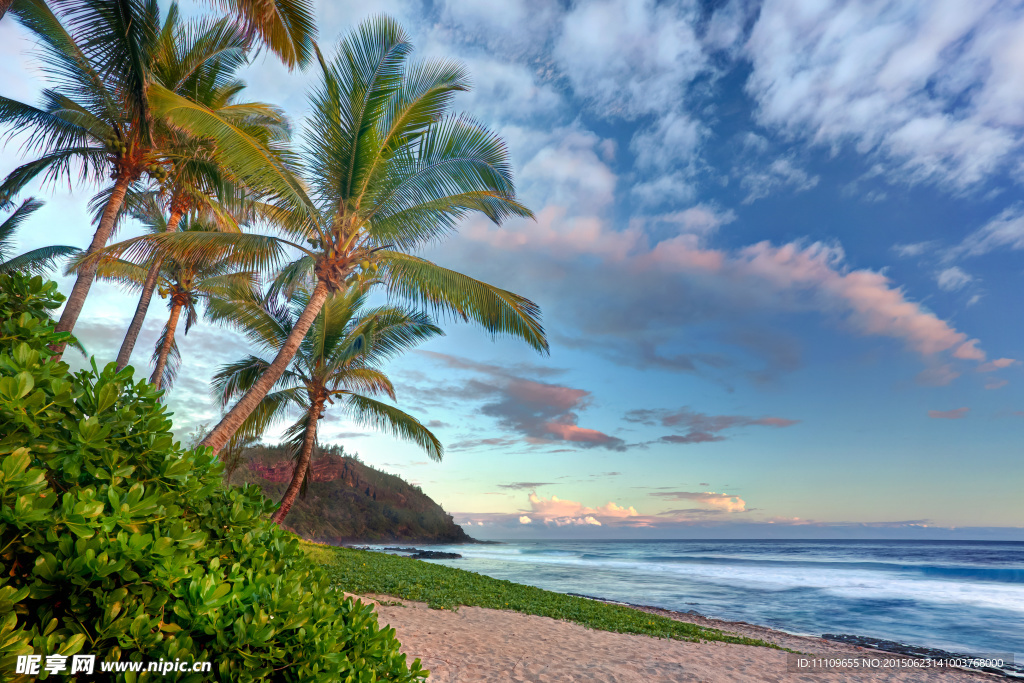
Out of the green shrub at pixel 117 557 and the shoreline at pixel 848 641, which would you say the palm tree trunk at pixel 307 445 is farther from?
the green shrub at pixel 117 557

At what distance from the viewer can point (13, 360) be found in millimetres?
1417

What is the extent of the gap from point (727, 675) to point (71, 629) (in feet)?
23.8

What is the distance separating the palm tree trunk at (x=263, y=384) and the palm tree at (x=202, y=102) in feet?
12.5

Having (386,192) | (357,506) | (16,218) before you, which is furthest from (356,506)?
(386,192)

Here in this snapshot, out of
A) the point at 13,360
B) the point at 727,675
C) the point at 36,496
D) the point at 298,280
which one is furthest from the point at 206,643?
the point at 298,280

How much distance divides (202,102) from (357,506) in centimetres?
5017

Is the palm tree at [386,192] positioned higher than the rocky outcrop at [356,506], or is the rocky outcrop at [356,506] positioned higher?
the palm tree at [386,192]

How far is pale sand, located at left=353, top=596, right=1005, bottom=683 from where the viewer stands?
5.46m

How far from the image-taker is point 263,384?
8219 millimetres

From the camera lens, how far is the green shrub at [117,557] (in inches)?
46.7

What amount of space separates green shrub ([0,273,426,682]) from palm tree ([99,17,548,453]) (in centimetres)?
704

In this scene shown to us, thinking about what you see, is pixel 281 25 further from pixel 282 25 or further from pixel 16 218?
pixel 16 218

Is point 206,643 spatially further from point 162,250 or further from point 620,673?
point 162,250

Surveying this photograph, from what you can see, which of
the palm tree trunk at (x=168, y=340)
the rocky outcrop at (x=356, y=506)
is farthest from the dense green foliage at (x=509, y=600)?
the rocky outcrop at (x=356, y=506)
